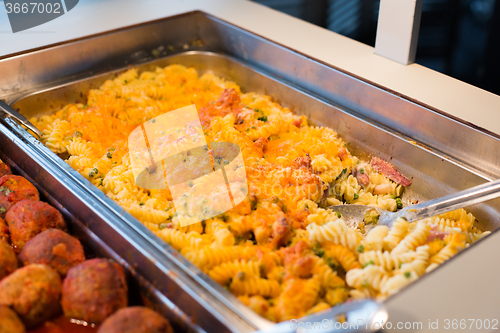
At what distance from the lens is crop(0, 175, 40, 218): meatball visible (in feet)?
7.68

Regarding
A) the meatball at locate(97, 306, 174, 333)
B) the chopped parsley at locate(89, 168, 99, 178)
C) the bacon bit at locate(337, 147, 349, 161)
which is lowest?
the bacon bit at locate(337, 147, 349, 161)

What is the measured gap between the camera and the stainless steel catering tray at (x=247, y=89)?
1836 mm

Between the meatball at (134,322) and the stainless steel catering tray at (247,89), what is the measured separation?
0.14m

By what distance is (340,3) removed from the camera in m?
7.33

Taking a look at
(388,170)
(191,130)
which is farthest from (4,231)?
(388,170)

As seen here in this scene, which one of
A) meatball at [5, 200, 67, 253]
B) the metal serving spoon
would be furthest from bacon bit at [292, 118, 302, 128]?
meatball at [5, 200, 67, 253]

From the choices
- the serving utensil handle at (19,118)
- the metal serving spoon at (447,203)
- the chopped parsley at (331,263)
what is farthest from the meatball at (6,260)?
the metal serving spoon at (447,203)

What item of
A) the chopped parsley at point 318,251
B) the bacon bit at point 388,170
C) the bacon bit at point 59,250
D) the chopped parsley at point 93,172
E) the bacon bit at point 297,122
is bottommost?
the bacon bit at point 388,170

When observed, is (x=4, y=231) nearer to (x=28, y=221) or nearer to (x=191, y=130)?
(x=28, y=221)

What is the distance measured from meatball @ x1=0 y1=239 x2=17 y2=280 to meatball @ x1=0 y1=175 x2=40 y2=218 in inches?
14.7

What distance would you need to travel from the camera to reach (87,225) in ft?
7.38

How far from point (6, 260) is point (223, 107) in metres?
1.82

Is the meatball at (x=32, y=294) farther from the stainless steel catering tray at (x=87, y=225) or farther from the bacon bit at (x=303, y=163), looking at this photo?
the bacon bit at (x=303, y=163)

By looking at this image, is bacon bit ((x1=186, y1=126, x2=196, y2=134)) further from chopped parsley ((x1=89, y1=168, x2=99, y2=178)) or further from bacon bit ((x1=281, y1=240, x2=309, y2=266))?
bacon bit ((x1=281, y1=240, x2=309, y2=266))
